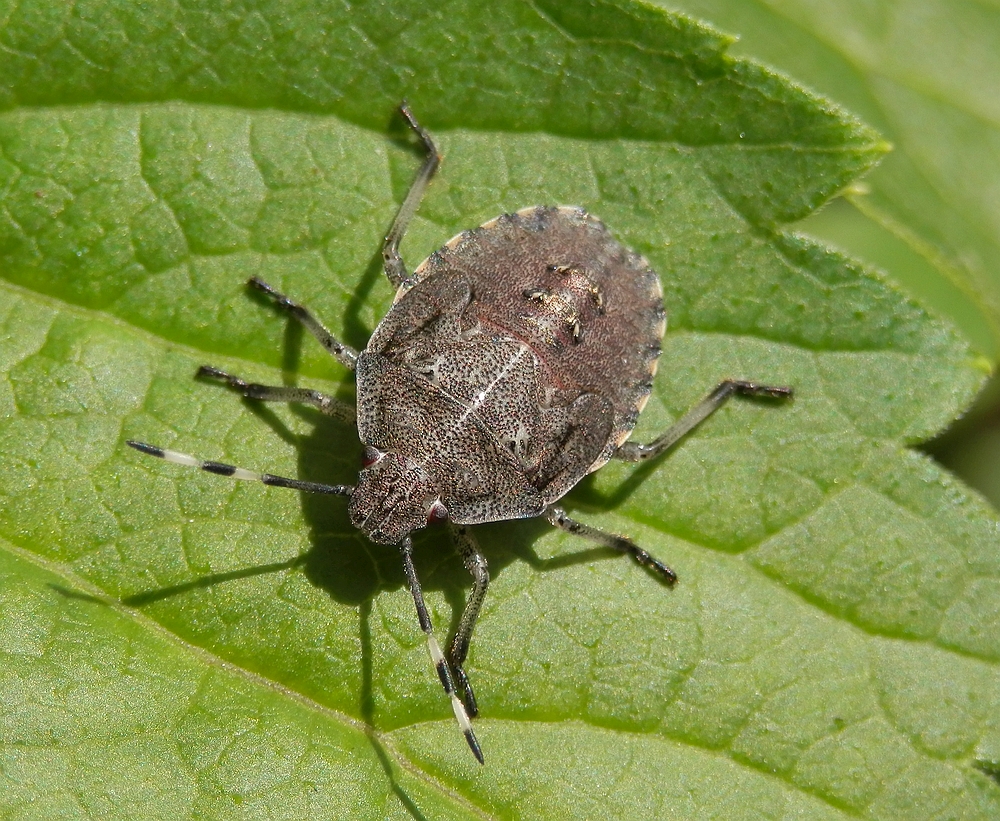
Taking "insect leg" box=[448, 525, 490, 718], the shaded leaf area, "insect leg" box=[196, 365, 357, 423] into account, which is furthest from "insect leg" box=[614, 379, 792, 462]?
the shaded leaf area

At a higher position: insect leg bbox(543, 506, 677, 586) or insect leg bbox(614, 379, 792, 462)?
insect leg bbox(614, 379, 792, 462)

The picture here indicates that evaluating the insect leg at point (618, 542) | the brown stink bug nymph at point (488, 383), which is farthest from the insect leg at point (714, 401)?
the insect leg at point (618, 542)

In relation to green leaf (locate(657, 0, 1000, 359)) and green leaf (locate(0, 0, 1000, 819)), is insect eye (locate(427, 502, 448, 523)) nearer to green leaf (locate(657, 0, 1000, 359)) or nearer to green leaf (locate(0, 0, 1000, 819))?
green leaf (locate(0, 0, 1000, 819))

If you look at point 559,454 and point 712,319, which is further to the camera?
point 712,319

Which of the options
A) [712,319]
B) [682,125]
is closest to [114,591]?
[712,319]

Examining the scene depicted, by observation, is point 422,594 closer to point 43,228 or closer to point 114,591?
point 114,591

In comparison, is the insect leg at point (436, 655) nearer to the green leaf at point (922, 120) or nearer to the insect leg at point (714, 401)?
the insect leg at point (714, 401)

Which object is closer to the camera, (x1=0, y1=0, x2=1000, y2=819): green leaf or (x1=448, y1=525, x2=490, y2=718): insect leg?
(x1=0, y1=0, x2=1000, y2=819): green leaf
